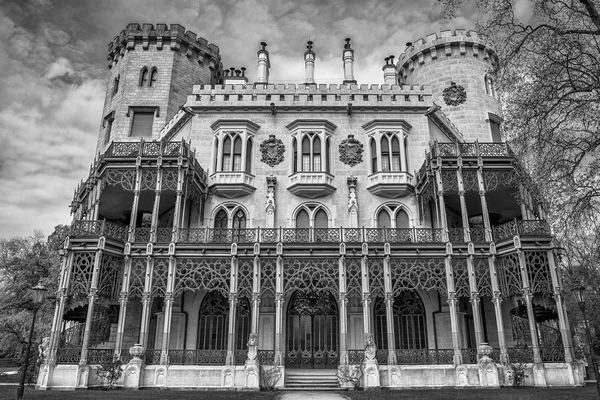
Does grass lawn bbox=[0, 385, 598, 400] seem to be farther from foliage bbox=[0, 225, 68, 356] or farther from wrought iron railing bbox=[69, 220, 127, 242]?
foliage bbox=[0, 225, 68, 356]

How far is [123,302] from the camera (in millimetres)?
20469

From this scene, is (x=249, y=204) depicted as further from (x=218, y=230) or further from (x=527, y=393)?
(x=527, y=393)

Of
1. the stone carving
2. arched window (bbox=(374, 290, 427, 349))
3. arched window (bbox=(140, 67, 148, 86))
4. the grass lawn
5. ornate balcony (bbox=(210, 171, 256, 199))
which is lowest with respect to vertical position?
the grass lawn

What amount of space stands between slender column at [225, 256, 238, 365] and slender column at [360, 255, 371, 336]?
5.86 metres

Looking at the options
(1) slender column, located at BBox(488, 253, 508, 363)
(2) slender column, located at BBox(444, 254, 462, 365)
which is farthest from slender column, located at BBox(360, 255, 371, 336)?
(1) slender column, located at BBox(488, 253, 508, 363)

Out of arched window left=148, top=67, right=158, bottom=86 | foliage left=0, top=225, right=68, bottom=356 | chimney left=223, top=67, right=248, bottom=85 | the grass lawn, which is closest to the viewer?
the grass lawn

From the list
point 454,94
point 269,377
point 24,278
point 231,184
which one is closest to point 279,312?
point 269,377

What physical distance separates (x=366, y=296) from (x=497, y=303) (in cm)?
582

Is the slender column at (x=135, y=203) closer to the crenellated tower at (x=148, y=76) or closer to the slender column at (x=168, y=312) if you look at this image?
the slender column at (x=168, y=312)

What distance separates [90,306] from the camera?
64.5 ft

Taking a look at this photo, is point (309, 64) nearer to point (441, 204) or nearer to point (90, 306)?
point (441, 204)

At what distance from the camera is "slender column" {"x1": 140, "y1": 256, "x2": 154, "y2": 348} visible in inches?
795

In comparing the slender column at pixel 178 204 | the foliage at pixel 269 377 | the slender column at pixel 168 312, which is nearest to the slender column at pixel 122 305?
the slender column at pixel 168 312

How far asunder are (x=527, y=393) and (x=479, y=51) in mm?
23651
